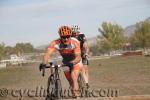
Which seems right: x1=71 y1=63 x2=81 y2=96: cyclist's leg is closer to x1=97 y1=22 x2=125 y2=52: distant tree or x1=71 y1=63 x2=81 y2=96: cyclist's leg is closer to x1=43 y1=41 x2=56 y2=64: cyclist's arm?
x1=43 y1=41 x2=56 y2=64: cyclist's arm

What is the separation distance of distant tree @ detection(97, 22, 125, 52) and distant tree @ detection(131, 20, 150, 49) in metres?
4.12

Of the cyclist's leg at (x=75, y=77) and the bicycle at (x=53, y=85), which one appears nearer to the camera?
the bicycle at (x=53, y=85)

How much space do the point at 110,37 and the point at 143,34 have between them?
9.34 metres

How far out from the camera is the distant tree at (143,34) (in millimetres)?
99438

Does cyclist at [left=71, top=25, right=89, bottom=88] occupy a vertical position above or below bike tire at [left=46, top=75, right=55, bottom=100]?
above

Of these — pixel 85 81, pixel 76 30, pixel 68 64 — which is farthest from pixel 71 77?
pixel 76 30

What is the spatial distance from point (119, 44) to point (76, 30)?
320 feet

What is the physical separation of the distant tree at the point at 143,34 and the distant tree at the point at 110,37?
162 inches

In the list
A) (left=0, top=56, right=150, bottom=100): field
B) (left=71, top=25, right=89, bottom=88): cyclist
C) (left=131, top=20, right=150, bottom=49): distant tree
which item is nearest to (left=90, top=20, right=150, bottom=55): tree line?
(left=131, top=20, right=150, bottom=49): distant tree

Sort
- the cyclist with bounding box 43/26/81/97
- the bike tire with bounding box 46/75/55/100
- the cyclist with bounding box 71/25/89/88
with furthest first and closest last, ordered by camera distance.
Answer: the cyclist with bounding box 71/25/89/88 < the cyclist with bounding box 43/26/81/97 < the bike tire with bounding box 46/75/55/100

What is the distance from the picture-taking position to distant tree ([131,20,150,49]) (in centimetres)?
9944

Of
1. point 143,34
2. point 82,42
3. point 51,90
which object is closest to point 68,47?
point 51,90

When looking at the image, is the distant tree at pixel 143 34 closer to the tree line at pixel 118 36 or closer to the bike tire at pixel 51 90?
the tree line at pixel 118 36

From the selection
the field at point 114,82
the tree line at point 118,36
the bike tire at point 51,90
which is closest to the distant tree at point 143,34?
Result: the tree line at point 118,36
